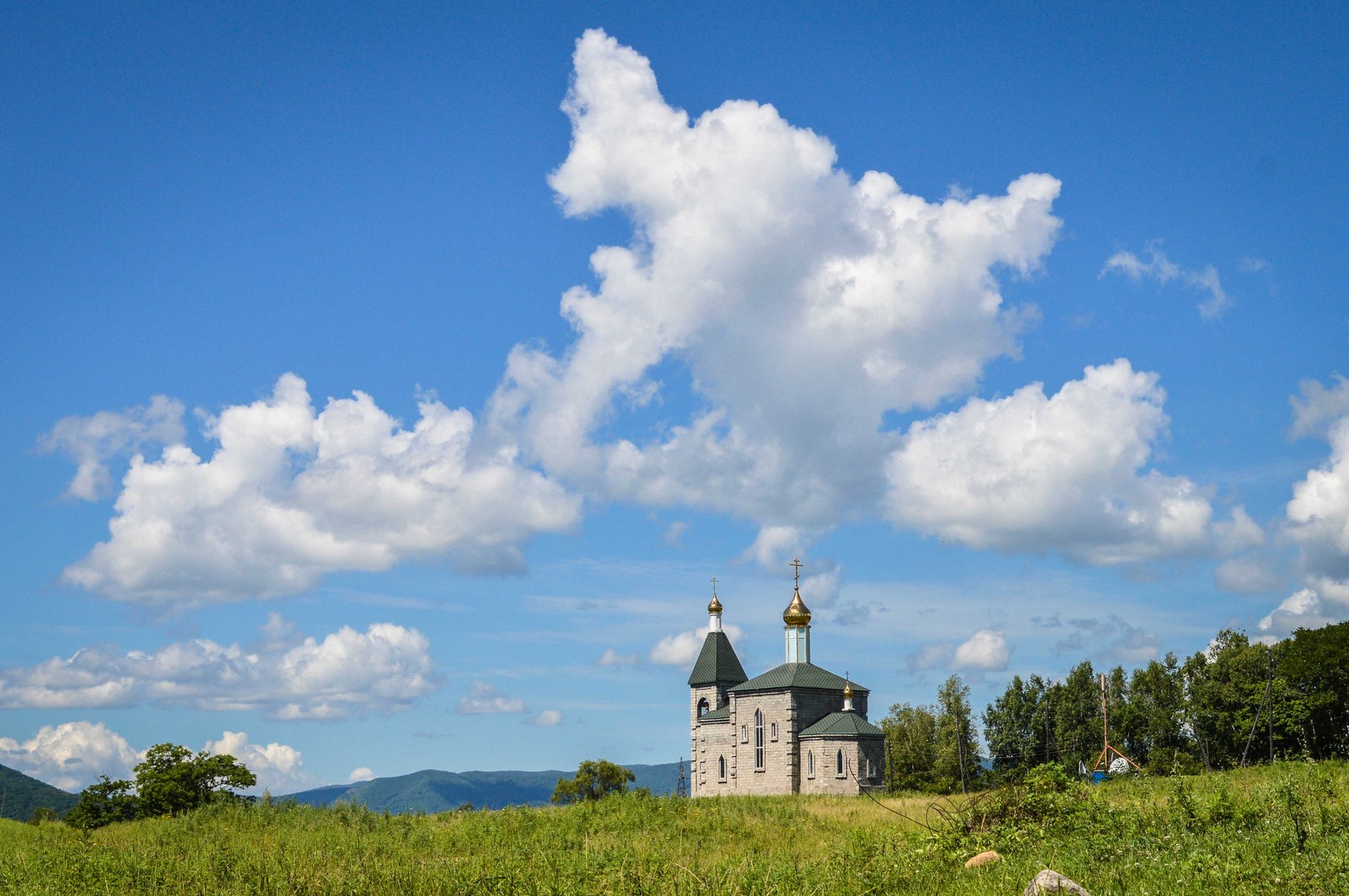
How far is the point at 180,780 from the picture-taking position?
33906mm

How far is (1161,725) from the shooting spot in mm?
67125

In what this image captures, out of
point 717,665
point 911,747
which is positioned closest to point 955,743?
point 911,747

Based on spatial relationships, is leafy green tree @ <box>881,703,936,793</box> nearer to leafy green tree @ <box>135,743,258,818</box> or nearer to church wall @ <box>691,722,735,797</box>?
church wall @ <box>691,722,735,797</box>

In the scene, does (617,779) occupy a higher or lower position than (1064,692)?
lower

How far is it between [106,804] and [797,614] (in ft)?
110

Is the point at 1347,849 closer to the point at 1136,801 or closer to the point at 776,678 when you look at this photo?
the point at 1136,801

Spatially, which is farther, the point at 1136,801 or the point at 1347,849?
the point at 1136,801

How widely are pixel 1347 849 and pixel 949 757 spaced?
64.8 meters

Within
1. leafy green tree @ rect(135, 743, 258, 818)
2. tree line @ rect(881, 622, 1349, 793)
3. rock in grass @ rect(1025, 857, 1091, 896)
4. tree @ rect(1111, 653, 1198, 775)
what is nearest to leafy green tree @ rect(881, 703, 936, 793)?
tree line @ rect(881, 622, 1349, 793)

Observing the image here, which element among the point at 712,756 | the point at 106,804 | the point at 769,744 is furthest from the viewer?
the point at 712,756

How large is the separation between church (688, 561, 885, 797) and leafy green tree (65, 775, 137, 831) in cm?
2868

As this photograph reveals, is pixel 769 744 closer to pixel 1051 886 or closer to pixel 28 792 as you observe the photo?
pixel 1051 886

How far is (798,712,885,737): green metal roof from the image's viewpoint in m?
50.7

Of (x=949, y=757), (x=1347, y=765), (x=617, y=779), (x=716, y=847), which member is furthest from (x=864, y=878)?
(x=949, y=757)
